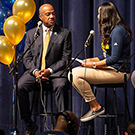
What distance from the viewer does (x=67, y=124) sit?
1.68 metres

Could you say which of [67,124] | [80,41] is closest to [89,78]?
[80,41]

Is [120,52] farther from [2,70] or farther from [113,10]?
[2,70]

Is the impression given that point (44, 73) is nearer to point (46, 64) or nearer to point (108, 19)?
point (46, 64)

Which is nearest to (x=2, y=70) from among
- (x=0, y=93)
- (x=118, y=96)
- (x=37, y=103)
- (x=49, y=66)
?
(x=0, y=93)

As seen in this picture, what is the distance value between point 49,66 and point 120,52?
0.91 meters

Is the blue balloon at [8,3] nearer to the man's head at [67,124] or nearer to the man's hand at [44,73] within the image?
the man's hand at [44,73]

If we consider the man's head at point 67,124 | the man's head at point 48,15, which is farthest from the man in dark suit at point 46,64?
the man's head at point 67,124

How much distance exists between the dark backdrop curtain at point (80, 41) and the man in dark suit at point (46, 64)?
269mm

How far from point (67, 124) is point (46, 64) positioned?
2177mm

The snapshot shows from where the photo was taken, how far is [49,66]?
150 inches

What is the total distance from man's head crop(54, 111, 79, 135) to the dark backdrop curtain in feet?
7.35

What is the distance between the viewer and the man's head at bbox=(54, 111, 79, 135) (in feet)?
5.46

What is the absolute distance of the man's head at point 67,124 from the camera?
5.46ft

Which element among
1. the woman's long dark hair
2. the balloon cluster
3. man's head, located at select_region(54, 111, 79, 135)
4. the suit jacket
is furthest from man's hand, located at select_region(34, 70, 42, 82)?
man's head, located at select_region(54, 111, 79, 135)
